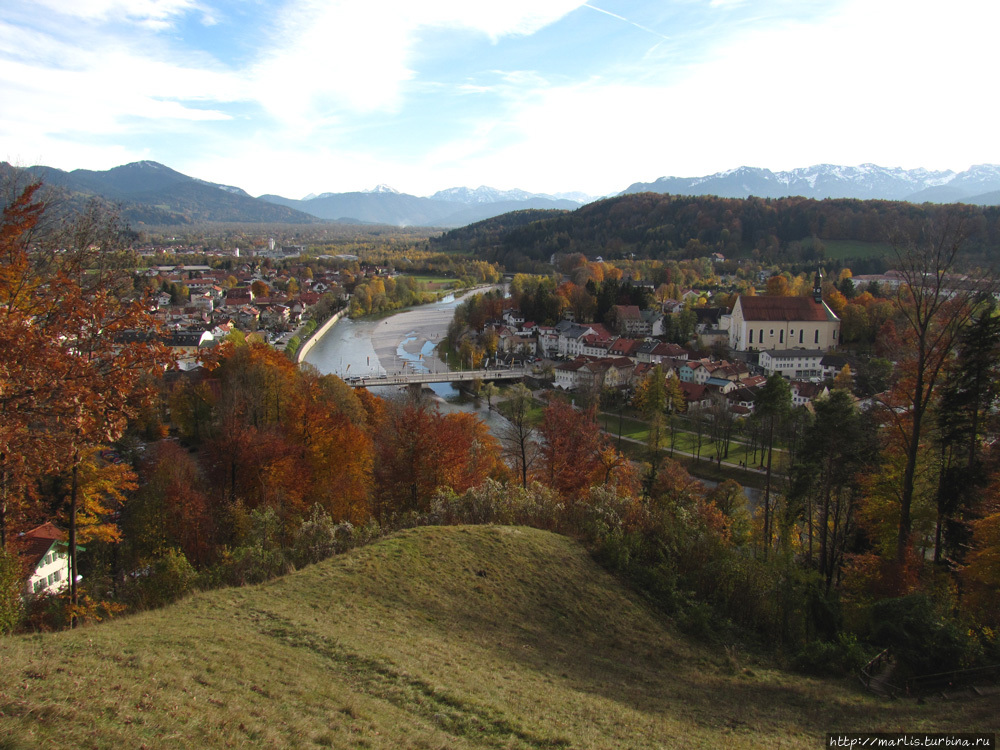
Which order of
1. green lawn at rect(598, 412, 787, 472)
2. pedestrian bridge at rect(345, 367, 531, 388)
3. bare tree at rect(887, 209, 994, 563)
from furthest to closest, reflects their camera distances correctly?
pedestrian bridge at rect(345, 367, 531, 388) → green lawn at rect(598, 412, 787, 472) → bare tree at rect(887, 209, 994, 563)

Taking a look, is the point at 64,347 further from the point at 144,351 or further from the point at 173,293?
the point at 173,293

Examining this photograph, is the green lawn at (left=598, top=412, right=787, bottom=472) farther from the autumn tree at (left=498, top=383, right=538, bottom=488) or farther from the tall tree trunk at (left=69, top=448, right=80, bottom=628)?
the tall tree trunk at (left=69, top=448, right=80, bottom=628)

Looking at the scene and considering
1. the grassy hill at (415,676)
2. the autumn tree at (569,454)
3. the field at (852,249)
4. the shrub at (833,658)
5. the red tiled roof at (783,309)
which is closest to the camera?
the grassy hill at (415,676)

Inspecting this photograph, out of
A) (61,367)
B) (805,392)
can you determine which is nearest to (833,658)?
(61,367)

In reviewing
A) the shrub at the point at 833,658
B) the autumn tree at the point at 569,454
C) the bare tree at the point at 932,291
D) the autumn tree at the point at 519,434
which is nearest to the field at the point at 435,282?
the autumn tree at the point at 519,434

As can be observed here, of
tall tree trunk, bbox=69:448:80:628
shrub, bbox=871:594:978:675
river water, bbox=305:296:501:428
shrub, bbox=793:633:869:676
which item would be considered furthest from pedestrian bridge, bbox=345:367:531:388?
shrub, bbox=871:594:978:675

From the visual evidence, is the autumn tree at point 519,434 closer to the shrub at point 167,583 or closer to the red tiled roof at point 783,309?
the shrub at point 167,583
